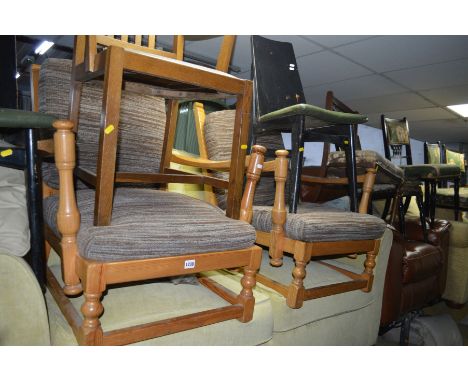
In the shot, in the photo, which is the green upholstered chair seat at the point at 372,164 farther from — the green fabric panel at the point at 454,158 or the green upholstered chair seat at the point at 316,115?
the green fabric panel at the point at 454,158

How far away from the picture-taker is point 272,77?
1631 millimetres

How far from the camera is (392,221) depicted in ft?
5.97

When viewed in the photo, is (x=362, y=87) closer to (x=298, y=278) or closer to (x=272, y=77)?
(x=272, y=77)

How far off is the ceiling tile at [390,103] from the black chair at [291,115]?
3565mm

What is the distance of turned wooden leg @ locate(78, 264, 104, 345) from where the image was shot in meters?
0.65

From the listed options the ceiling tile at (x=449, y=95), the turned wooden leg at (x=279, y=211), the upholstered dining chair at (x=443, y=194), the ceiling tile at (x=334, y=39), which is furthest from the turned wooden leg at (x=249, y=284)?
the ceiling tile at (x=449, y=95)

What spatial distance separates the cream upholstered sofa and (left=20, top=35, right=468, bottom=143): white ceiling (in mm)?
2228

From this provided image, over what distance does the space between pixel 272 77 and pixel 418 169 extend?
1070mm

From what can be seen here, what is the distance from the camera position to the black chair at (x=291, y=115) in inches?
45.7

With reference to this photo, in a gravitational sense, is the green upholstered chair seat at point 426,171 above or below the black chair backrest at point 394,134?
below

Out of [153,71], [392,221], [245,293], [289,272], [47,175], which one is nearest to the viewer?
[153,71]
